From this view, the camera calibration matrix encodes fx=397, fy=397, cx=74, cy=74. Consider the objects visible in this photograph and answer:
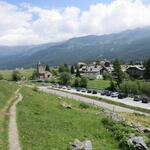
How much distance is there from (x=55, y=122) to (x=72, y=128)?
9.20ft

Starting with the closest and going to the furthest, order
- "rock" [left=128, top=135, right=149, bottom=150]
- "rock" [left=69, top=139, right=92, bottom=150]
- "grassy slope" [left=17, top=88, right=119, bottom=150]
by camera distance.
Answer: "rock" [left=69, top=139, right=92, bottom=150] < "grassy slope" [left=17, top=88, right=119, bottom=150] < "rock" [left=128, top=135, right=149, bottom=150]

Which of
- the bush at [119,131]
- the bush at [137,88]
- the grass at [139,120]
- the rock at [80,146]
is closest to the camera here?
the rock at [80,146]

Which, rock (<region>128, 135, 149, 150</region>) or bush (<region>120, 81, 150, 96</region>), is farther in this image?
bush (<region>120, 81, 150, 96</region>)

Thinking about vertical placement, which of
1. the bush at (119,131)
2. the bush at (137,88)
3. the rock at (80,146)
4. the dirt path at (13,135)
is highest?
A: the dirt path at (13,135)

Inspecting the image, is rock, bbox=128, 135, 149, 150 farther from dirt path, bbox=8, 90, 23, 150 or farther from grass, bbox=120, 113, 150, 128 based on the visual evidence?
grass, bbox=120, 113, 150, 128

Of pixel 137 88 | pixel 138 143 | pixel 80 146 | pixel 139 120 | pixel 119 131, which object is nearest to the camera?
pixel 80 146

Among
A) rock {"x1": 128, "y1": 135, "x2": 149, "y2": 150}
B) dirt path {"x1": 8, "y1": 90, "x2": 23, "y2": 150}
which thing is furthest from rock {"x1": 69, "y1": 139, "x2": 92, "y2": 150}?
rock {"x1": 128, "y1": 135, "x2": 149, "y2": 150}

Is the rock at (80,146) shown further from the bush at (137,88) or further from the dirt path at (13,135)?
the bush at (137,88)

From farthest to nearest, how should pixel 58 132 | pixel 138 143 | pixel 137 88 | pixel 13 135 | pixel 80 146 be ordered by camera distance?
pixel 137 88 < pixel 58 132 < pixel 13 135 < pixel 138 143 < pixel 80 146

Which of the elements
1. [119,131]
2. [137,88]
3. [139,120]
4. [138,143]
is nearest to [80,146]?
[138,143]

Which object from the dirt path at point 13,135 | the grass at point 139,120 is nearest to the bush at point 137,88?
the grass at point 139,120

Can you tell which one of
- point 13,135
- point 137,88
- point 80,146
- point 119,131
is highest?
point 13,135

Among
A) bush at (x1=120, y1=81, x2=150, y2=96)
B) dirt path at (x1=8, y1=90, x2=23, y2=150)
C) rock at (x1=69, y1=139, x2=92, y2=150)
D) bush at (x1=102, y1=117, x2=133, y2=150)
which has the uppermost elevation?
dirt path at (x1=8, y1=90, x2=23, y2=150)

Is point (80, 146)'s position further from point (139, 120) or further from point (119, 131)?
point (139, 120)
